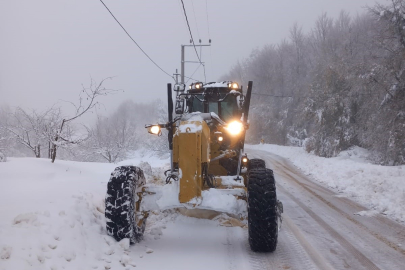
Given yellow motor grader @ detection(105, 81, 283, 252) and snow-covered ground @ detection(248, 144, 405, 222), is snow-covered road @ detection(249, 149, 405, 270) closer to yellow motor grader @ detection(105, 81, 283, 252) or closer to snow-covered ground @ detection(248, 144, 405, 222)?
snow-covered ground @ detection(248, 144, 405, 222)

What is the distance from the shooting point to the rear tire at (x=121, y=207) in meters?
4.69

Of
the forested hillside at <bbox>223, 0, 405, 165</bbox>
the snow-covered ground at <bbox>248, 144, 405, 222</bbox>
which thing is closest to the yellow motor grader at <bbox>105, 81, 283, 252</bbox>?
the snow-covered ground at <bbox>248, 144, 405, 222</bbox>

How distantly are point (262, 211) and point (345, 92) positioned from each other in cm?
2548

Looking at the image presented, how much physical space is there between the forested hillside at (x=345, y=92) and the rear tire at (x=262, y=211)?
1574 centimetres

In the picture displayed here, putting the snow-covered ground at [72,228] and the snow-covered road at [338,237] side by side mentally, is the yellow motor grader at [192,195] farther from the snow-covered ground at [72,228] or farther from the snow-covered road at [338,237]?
the snow-covered road at [338,237]

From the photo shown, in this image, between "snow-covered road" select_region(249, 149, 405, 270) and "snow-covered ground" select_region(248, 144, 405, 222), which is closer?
"snow-covered road" select_region(249, 149, 405, 270)

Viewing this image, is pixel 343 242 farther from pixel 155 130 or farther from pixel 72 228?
pixel 72 228

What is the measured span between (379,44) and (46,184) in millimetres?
19295

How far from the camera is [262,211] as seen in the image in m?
4.63

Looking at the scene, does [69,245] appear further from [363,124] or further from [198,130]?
[363,124]

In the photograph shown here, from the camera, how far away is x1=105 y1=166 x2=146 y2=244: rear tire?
4691 millimetres

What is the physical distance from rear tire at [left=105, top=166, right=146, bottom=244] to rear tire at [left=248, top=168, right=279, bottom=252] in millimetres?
1693

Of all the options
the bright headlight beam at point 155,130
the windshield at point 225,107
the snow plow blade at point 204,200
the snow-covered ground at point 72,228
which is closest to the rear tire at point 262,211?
the snow plow blade at point 204,200

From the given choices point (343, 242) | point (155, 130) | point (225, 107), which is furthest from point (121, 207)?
point (343, 242)
